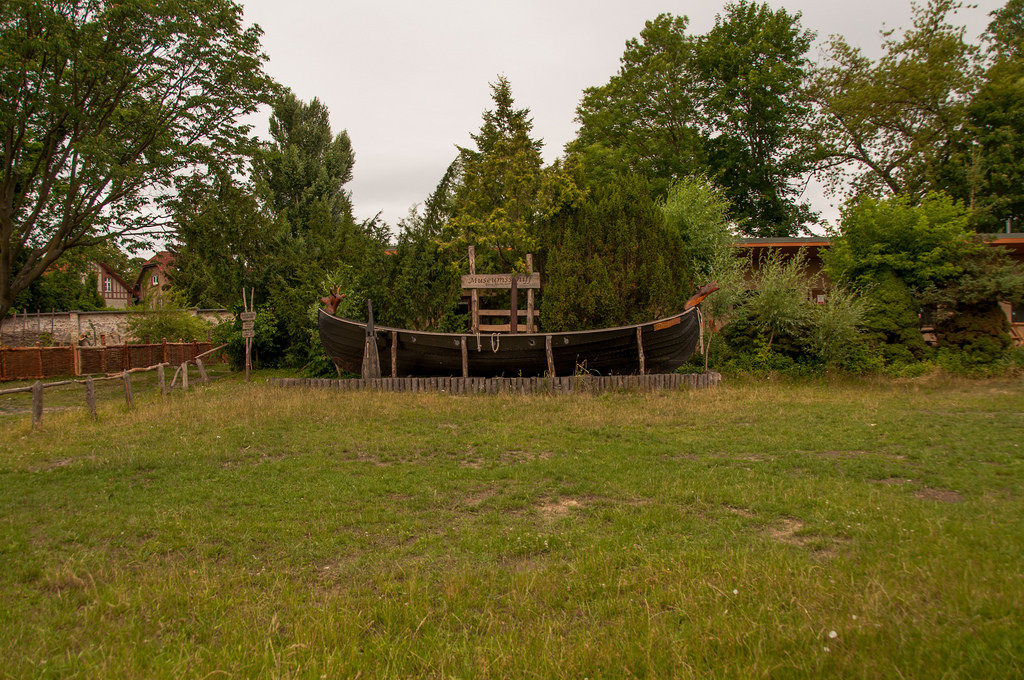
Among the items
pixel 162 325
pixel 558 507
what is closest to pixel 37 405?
pixel 558 507

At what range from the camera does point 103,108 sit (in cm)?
2145

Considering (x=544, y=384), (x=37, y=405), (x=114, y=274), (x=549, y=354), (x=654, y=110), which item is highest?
(x=654, y=110)

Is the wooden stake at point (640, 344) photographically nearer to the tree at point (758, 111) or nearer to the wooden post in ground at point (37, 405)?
the wooden post in ground at point (37, 405)

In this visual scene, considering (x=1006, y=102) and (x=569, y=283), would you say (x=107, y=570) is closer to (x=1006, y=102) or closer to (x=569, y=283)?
(x=569, y=283)

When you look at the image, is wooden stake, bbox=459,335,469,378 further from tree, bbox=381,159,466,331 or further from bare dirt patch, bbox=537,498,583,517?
bare dirt patch, bbox=537,498,583,517

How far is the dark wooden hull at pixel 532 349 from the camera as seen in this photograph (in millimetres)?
15602

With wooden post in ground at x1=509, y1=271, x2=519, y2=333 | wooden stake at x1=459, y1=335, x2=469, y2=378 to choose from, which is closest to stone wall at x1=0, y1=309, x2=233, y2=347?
wooden stake at x1=459, y1=335, x2=469, y2=378

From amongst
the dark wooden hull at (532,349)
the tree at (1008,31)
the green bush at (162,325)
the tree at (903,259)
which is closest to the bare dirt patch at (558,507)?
the dark wooden hull at (532,349)

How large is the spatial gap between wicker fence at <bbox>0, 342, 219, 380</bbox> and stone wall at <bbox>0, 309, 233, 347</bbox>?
11.6 feet

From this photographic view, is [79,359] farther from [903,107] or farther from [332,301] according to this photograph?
[903,107]

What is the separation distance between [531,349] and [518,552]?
10966mm

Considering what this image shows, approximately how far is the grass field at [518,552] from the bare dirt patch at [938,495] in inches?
1.4

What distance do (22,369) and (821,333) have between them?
27678mm

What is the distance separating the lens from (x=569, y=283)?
17.5m
